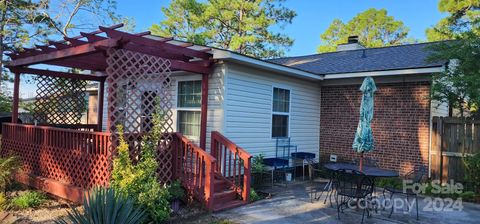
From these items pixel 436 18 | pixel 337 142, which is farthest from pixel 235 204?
pixel 436 18

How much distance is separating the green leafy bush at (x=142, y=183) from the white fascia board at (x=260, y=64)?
2.56m

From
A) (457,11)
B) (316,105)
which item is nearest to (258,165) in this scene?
(316,105)

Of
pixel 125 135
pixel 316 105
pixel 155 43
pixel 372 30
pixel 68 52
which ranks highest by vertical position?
pixel 372 30

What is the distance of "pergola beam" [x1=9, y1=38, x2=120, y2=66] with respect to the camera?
17.9 feet

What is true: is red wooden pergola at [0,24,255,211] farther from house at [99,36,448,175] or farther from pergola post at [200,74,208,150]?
house at [99,36,448,175]

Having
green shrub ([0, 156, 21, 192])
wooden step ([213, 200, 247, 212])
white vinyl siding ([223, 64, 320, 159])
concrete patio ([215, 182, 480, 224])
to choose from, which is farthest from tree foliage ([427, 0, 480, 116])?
green shrub ([0, 156, 21, 192])

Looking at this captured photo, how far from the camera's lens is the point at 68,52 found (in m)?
6.28

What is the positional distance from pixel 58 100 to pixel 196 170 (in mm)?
5380

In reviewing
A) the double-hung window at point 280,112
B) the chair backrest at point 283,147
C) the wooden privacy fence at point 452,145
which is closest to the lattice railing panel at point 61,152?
the double-hung window at point 280,112

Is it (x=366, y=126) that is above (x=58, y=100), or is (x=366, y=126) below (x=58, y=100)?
below

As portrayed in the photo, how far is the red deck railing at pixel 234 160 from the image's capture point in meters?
6.72

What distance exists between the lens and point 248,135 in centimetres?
835

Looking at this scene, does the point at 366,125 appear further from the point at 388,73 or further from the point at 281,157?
the point at 281,157

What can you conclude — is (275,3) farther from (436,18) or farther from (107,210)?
(107,210)
